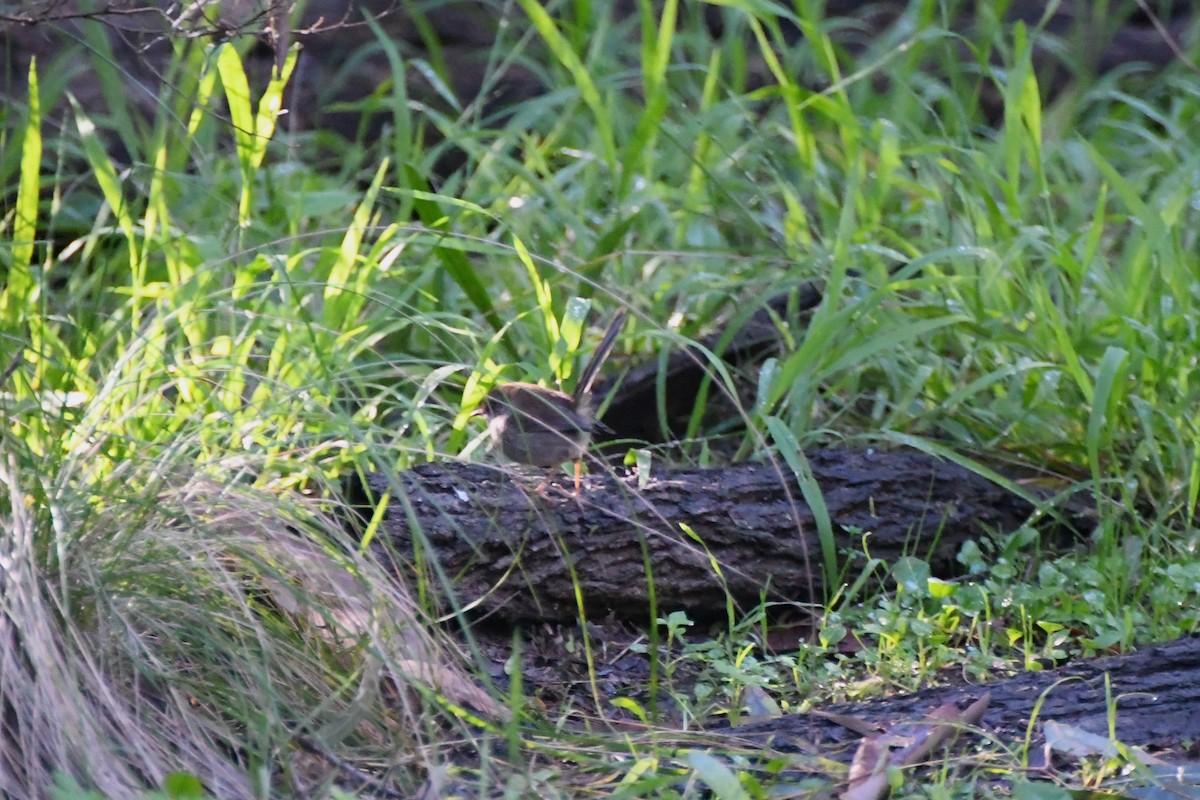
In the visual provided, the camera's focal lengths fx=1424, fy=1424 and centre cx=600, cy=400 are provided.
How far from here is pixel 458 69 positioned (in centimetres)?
579

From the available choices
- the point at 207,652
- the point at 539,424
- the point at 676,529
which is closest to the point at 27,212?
the point at 539,424

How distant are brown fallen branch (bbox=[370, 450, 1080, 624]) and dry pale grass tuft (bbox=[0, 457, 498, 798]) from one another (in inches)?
8.4

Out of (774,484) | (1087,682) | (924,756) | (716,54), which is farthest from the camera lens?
(716,54)

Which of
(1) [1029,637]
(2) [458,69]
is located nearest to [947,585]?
(1) [1029,637]

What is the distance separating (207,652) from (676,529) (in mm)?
1004

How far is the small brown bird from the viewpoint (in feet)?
Answer: 9.87

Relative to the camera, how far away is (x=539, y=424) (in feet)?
9.73

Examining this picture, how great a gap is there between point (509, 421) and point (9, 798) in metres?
1.37

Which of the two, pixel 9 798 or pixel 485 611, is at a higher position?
pixel 9 798

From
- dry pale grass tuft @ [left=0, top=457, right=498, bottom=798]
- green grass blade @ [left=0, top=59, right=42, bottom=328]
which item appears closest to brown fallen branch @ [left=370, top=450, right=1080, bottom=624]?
dry pale grass tuft @ [left=0, top=457, right=498, bottom=798]

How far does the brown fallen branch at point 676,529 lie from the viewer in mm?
2746

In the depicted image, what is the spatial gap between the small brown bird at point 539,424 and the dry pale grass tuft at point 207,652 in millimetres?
600

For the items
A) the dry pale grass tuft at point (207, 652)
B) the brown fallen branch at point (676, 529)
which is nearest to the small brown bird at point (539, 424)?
the brown fallen branch at point (676, 529)

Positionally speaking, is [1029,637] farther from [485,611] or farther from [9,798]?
[9,798]
